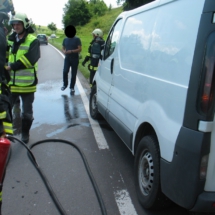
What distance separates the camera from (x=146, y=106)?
294cm

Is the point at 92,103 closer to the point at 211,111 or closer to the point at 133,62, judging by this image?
the point at 133,62

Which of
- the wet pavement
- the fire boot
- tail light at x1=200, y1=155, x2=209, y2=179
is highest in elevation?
tail light at x1=200, y1=155, x2=209, y2=179

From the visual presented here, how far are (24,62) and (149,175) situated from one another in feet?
8.43

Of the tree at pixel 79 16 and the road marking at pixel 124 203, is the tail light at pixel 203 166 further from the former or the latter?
the tree at pixel 79 16

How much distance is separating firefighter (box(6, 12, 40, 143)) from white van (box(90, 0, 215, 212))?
1.54 metres

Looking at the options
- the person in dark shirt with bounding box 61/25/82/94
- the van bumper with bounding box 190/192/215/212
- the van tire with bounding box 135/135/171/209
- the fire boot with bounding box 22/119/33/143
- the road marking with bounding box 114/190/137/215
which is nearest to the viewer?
the van bumper with bounding box 190/192/215/212

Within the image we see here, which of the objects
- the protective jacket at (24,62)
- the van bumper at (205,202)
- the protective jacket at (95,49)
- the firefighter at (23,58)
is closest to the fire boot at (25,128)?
the firefighter at (23,58)

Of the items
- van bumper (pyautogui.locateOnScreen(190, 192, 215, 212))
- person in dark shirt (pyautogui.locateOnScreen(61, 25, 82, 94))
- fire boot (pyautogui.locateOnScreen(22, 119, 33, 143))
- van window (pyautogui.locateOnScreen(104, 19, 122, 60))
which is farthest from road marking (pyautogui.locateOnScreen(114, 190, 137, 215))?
person in dark shirt (pyautogui.locateOnScreen(61, 25, 82, 94))

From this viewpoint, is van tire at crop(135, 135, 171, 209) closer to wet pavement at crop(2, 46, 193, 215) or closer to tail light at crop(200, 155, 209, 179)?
wet pavement at crop(2, 46, 193, 215)

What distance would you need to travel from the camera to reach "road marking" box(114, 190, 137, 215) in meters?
2.88

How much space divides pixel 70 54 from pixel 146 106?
5.87m

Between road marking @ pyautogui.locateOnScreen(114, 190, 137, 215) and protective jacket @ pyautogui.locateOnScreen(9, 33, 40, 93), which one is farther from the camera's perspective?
protective jacket @ pyautogui.locateOnScreen(9, 33, 40, 93)

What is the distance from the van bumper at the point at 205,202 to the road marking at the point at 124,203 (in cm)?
83

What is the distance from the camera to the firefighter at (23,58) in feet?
13.7
